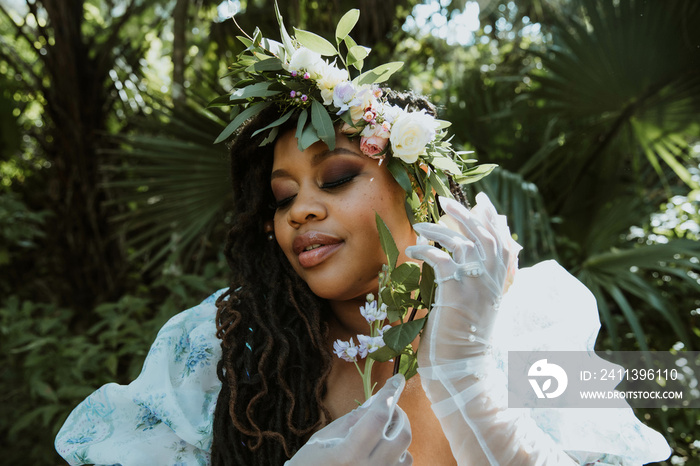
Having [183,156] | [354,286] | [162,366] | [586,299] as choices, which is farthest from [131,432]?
[183,156]

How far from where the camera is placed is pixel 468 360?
137 centimetres

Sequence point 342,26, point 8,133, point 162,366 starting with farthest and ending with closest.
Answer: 1. point 8,133
2. point 162,366
3. point 342,26

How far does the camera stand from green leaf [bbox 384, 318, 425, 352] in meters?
1.31

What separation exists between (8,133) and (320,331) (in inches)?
142

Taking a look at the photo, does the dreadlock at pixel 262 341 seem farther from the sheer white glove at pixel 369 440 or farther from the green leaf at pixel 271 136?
the sheer white glove at pixel 369 440

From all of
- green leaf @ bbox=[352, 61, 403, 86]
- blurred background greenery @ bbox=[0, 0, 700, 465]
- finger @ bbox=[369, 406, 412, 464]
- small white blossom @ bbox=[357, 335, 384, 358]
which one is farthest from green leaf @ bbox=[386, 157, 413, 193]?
blurred background greenery @ bbox=[0, 0, 700, 465]

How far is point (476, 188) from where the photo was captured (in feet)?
9.39

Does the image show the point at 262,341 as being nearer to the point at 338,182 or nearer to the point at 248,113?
the point at 338,182

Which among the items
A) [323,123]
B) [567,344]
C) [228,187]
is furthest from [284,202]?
[228,187]

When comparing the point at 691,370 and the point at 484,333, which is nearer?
the point at 484,333

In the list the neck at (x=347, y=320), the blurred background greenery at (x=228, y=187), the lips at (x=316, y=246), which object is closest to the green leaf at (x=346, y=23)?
the lips at (x=316, y=246)

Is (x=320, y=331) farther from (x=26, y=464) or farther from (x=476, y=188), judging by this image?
(x=26, y=464)

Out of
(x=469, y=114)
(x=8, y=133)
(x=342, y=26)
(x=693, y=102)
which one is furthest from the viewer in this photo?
(x=8, y=133)

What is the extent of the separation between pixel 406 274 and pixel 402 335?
0.14 m
